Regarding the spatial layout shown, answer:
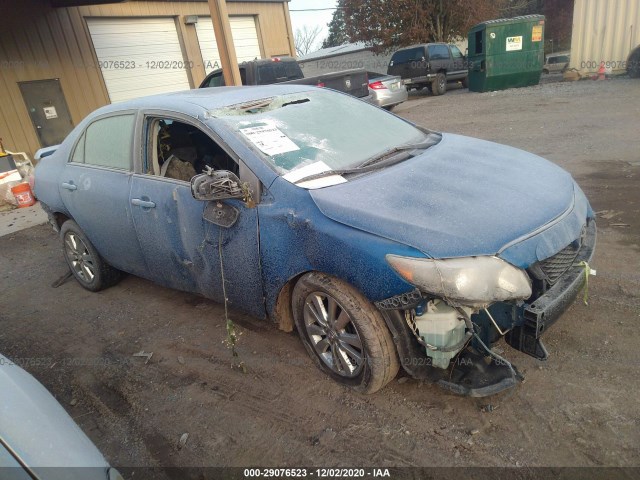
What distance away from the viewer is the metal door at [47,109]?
9.98 meters

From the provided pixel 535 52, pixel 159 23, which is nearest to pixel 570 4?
pixel 535 52

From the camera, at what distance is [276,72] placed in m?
9.37

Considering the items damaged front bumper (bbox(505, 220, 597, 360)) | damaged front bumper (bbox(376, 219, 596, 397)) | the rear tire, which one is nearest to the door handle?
damaged front bumper (bbox(376, 219, 596, 397))

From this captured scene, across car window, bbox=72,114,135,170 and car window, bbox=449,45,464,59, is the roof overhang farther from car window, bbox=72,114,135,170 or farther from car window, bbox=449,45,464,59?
car window, bbox=449,45,464,59

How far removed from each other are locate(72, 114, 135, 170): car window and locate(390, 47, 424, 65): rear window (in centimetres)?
1508

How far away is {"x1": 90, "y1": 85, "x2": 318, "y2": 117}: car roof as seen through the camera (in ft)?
10.2

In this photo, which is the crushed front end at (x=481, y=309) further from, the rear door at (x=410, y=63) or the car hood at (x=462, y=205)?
the rear door at (x=410, y=63)


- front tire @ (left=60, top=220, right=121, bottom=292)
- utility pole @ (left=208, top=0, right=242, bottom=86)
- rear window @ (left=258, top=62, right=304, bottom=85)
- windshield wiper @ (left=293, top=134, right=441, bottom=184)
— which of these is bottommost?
front tire @ (left=60, top=220, right=121, bottom=292)

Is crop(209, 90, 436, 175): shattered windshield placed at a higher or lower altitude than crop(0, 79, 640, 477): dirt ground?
higher

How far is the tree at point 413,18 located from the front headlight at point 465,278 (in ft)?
74.5

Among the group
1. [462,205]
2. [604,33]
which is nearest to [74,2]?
[462,205]

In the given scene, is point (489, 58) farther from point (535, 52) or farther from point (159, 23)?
point (159, 23)

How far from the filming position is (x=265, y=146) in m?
2.77

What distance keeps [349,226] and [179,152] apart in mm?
2044
